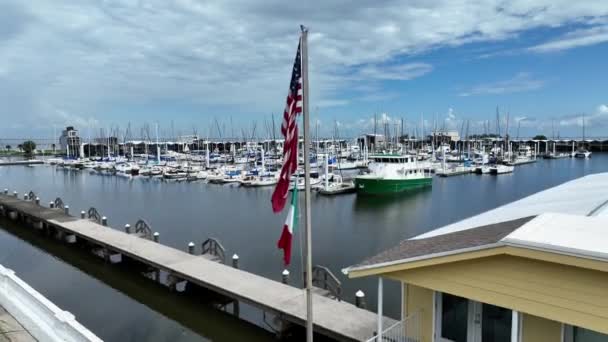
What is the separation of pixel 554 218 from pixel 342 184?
147ft

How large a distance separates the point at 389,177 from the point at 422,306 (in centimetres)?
4160

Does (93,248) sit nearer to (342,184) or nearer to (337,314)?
(337,314)

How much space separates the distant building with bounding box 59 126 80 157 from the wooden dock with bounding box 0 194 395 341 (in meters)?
128

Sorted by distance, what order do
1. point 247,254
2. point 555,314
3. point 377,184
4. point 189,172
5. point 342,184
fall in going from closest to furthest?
1. point 555,314
2. point 247,254
3. point 377,184
4. point 342,184
5. point 189,172

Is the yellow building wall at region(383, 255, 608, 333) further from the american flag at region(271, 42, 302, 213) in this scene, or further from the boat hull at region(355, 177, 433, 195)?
the boat hull at region(355, 177, 433, 195)

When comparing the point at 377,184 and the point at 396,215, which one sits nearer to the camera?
the point at 396,215

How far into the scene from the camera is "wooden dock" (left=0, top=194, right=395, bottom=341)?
1153 cm

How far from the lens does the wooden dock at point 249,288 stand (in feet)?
37.8

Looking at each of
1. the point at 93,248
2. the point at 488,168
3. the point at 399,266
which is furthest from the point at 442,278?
the point at 488,168

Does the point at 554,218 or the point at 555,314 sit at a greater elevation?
the point at 554,218

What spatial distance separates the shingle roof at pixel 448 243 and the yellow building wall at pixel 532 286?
1.01ft

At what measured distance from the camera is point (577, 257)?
619 centimetres

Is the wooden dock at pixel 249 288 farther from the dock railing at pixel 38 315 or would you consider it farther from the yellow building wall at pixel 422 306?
the dock railing at pixel 38 315

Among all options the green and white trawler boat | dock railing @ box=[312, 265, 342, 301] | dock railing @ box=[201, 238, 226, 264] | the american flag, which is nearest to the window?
the american flag
